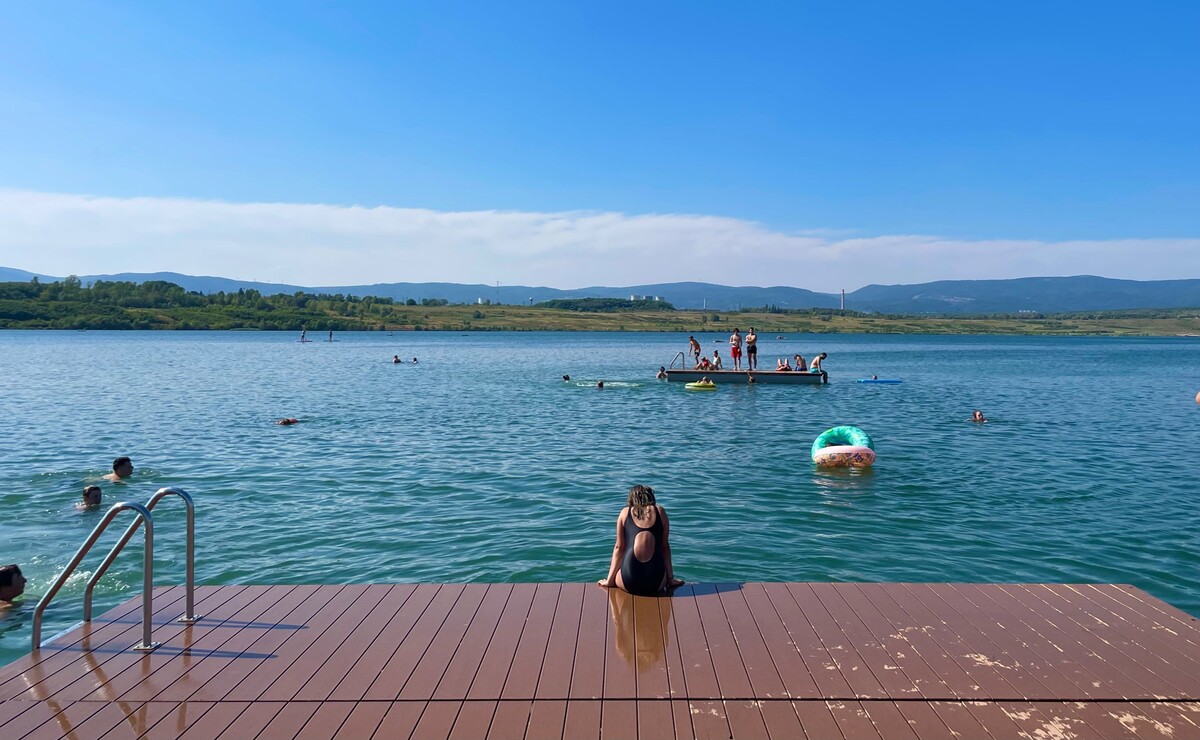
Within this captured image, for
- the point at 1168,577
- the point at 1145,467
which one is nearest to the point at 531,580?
the point at 1168,577

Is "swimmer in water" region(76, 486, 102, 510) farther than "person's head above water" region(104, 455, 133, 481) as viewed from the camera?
No

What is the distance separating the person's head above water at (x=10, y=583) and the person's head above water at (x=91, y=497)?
16.0ft

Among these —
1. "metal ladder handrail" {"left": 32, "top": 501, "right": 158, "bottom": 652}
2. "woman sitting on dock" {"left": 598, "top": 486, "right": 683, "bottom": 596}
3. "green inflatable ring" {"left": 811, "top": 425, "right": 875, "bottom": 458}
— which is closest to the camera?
"metal ladder handrail" {"left": 32, "top": 501, "right": 158, "bottom": 652}

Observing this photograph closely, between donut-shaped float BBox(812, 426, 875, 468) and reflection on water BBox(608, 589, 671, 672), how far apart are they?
36.3 feet

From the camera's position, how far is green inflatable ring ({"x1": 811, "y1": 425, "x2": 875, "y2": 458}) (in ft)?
58.8

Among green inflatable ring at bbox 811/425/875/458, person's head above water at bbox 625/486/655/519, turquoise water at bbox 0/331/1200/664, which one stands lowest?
turquoise water at bbox 0/331/1200/664

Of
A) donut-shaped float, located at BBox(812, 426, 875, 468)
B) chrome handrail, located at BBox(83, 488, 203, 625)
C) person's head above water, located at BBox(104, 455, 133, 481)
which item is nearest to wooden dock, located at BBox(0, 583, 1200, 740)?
chrome handrail, located at BBox(83, 488, 203, 625)

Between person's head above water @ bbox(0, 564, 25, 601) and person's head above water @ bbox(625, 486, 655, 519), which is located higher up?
person's head above water @ bbox(625, 486, 655, 519)

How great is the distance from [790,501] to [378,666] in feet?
34.1

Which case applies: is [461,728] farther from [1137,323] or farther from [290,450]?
[1137,323]

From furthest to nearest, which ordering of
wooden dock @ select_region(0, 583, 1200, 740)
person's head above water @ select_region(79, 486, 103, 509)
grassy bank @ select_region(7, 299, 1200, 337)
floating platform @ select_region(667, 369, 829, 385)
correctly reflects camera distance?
grassy bank @ select_region(7, 299, 1200, 337) < floating platform @ select_region(667, 369, 829, 385) < person's head above water @ select_region(79, 486, 103, 509) < wooden dock @ select_region(0, 583, 1200, 740)

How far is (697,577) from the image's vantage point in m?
10.5

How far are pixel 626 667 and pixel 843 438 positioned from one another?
43.7 feet

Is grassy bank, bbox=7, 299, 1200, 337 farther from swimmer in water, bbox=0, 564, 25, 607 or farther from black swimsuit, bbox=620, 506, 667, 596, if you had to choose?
black swimsuit, bbox=620, 506, 667, 596
